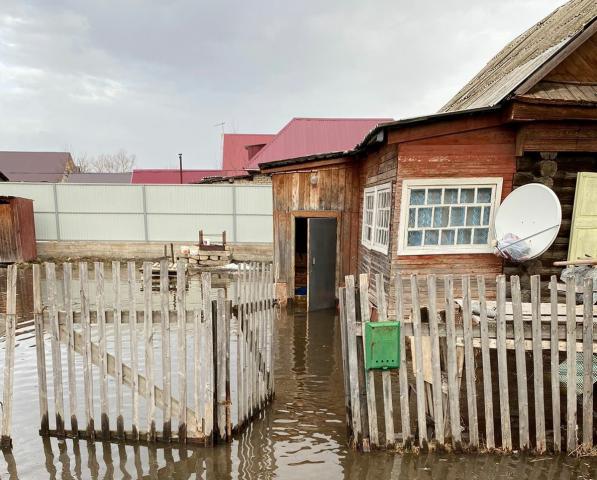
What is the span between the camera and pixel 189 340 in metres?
6.81

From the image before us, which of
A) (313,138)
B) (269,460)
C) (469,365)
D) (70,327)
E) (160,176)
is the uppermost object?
(313,138)

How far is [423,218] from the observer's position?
6266 mm

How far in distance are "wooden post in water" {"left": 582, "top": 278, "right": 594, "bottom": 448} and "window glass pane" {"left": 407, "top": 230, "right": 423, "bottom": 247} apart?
284 cm

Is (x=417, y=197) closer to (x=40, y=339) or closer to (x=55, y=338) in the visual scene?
(x=55, y=338)

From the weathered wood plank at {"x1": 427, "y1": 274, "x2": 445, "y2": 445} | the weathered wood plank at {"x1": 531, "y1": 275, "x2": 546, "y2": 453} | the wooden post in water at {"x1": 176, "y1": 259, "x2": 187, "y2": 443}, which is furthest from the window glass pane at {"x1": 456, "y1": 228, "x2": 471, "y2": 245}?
the wooden post in water at {"x1": 176, "y1": 259, "x2": 187, "y2": 443}

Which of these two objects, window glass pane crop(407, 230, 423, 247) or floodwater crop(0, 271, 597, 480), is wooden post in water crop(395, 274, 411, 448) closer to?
floodwater crop(0, 271, 597, 480)

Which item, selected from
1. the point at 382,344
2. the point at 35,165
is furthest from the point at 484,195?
the point at 35,165

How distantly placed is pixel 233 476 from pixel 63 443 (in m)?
1.77

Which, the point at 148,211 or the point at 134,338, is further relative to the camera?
the point at 148,211

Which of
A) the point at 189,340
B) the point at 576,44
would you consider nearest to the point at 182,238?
the point at 189,340

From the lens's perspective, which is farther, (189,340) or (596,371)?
(189,340)

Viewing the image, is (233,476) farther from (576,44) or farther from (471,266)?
(576,44)

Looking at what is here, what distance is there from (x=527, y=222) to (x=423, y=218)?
4.65ft

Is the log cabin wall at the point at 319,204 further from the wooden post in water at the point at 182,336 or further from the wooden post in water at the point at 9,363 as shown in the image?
the wooden post in water at the point at 9,363
